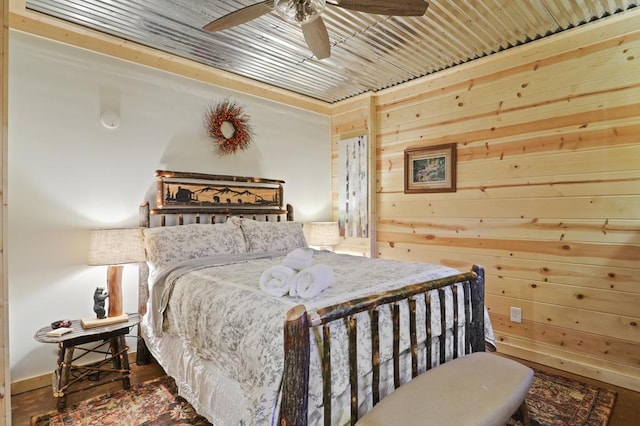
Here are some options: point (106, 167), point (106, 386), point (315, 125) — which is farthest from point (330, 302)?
point (315, 125)

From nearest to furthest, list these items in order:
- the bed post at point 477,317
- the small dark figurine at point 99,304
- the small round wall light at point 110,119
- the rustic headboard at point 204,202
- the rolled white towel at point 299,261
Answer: the rolled white towel at point 299,261, the bed post at point 477,317, the small dark figurine at point 99,304, the small round wall light at point 110,119, the rustic headboard at point 204,202

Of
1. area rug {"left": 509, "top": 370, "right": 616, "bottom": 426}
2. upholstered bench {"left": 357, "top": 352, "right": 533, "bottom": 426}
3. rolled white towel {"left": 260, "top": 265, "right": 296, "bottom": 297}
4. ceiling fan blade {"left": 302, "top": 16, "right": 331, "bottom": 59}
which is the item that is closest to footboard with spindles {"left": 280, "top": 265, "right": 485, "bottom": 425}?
upholstered bench {"left": 357, "top": 352, "right": 533, "bottom": 426}

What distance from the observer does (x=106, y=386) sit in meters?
2.46

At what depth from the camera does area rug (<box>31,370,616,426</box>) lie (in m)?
2.02

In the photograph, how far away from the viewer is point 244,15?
6.50 feet

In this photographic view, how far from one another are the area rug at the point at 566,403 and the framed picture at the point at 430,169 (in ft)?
5.91

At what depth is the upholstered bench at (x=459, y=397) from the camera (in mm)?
1323

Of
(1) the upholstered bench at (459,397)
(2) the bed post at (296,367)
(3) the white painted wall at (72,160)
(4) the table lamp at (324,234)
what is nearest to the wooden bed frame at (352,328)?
(2) the bed post at (296,367)

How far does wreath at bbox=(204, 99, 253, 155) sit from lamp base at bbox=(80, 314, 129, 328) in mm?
1794

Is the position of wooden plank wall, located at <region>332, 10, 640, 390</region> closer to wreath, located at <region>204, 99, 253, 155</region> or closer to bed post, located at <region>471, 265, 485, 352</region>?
bed post, located at <region>471, 265, 485, 352</region>

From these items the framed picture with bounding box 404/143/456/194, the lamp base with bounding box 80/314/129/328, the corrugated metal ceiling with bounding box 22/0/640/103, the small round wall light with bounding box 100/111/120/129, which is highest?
the corrugated metal ceiling with bounding box 22/0/640/103

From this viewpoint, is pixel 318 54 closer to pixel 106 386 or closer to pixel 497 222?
pixel 497 222

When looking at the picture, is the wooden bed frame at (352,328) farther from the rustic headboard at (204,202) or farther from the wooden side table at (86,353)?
the wooden side table at (86,353)

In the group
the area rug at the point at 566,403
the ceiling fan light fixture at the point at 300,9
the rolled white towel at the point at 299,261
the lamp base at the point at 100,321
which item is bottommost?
the area rug at the point at 566,403
